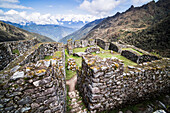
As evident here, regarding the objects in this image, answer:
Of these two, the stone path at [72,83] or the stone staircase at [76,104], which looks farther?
the stone path at [72,83]

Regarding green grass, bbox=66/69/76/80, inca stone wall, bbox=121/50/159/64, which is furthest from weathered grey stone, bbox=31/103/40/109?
inca stone wall, bbox=121/50/159/64

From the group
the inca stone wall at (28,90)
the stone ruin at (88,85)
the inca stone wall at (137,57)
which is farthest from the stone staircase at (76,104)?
the inca stone wall at (137,57)

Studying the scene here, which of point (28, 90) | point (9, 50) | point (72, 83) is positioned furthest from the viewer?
point (9, 50)

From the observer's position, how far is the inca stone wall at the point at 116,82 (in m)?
3.95

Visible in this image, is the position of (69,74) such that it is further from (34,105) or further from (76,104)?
(34,105)

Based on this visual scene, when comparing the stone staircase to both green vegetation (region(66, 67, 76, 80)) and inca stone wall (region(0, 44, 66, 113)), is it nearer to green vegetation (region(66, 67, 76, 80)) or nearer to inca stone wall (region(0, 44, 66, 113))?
inca stone wall (region(0, 44, 66, 113))

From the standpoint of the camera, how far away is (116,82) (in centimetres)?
433

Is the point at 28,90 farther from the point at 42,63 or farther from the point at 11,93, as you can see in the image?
the point at 42,63

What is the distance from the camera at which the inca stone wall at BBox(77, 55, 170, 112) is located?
3945 mm

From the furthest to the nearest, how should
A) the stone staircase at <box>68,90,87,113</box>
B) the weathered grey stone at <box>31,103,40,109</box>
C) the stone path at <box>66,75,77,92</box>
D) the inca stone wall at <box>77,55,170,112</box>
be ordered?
the stone path at <box>66,75,77,92</box> → the stone staircase at <box>68,90,87,113</box> → the inca stone wall at <box>77,55,170,112</box> → the weathered grey stone at <box>31,103,40,109</box>

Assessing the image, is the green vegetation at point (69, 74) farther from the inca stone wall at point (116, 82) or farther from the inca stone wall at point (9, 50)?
the inca stone wall at point (9, 50)

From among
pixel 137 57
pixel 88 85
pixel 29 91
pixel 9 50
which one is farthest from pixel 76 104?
pixel 9 50

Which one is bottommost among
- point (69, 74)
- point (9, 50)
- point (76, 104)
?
point (76, 104)

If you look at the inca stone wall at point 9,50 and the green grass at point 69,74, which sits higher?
the inca stone wall at point 9,50
